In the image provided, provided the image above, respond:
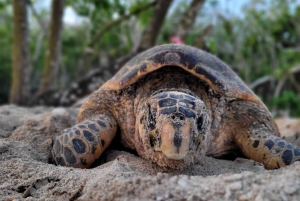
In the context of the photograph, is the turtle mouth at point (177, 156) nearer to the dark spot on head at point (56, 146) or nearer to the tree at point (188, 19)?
the dark spot on head at point (56, 146)

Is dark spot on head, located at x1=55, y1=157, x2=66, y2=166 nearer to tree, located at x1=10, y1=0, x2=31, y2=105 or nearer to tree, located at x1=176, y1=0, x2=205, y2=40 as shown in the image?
tree, located at x1=10, y1=0, x2=31, y2=105

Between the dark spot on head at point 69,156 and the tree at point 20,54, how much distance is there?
14.6 ft

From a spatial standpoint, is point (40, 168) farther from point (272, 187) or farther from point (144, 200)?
point (272, 187)

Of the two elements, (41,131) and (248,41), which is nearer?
(41,131)

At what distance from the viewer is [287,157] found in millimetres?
1969

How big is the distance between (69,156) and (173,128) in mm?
832

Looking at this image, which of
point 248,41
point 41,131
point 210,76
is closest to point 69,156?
point 41,131

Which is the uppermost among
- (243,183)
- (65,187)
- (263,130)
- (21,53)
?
(21,53)

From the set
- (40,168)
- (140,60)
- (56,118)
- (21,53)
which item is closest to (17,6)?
(21,53)

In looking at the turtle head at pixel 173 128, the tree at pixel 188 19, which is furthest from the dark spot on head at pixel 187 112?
the tree at pixel 188 19

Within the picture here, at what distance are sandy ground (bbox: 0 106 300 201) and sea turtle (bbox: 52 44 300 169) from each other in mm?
128

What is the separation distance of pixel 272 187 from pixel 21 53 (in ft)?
19.6

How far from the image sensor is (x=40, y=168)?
172 cm

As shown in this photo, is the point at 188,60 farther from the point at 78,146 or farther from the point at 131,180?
the point at 131,180
